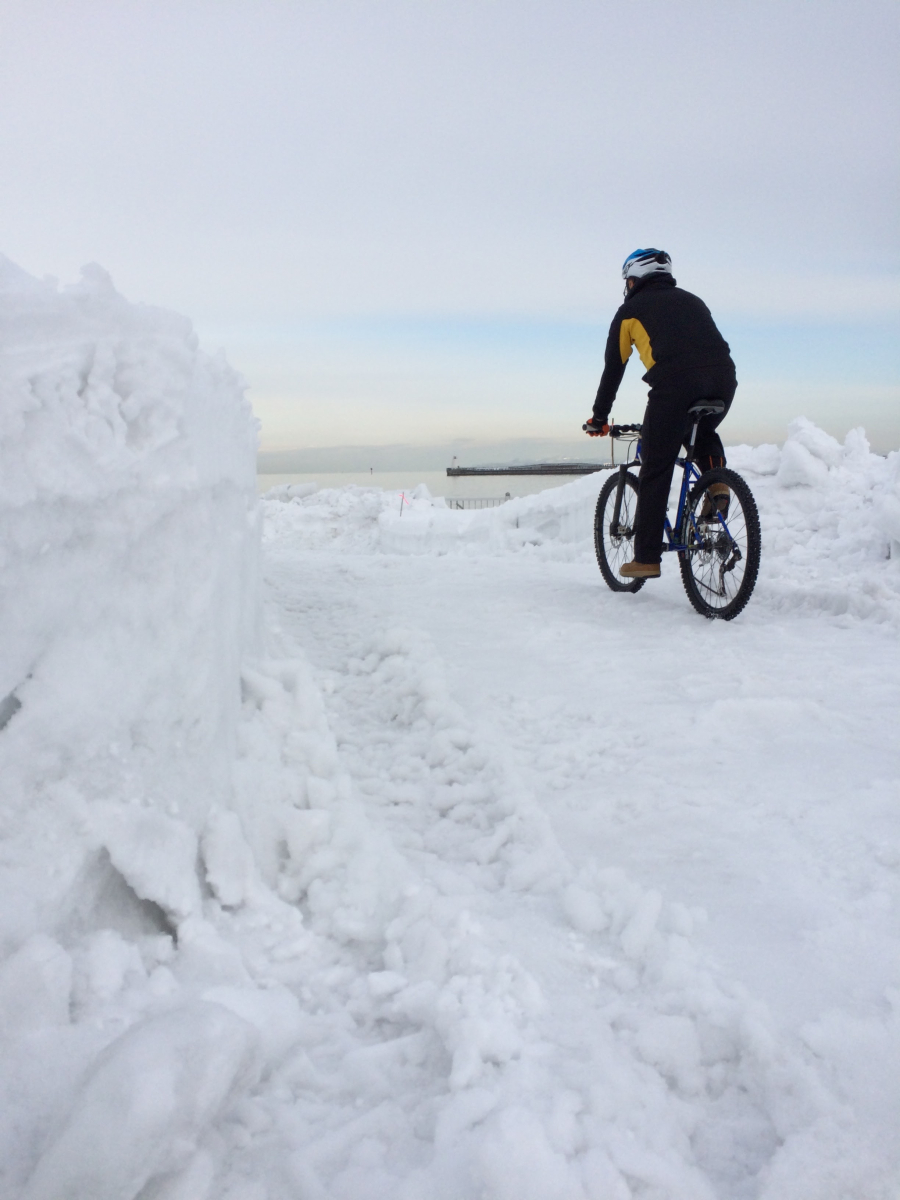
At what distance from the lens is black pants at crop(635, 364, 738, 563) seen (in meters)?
4.07

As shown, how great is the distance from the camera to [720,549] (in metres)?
4.06

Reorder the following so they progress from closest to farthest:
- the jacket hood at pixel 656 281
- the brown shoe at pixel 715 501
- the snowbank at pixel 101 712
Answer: the snowbank at pixel 101 712 < the brown shoe at pixel 715 501 < the jacket hood at pixel 656 281

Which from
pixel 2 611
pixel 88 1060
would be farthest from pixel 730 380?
pixel 88 1060

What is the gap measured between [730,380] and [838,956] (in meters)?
3.22

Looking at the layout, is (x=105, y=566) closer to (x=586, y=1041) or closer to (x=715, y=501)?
(x=586, y=1041)

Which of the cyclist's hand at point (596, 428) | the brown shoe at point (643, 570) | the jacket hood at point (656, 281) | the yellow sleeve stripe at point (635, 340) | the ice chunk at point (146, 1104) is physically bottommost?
the ice chunk at point (146, 1104)

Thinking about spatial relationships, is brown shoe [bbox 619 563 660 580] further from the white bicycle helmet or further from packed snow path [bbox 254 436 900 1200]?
the white bicycle helmet

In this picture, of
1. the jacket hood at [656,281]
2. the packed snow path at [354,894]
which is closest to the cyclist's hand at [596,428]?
the jacket hood at [656,281]

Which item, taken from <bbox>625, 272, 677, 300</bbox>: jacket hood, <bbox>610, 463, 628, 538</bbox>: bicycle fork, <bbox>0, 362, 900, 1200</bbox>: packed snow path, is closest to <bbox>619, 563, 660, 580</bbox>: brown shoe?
<bbox>610, 463, 628, 538</bbox>: bicycle fork

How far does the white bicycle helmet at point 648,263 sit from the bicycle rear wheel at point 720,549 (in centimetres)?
123

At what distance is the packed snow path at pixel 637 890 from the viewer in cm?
124

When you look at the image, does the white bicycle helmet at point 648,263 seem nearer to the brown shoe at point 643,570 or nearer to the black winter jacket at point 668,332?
the black winter jacket at point 668,332

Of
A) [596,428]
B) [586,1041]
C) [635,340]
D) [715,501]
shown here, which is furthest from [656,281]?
[586,1041]

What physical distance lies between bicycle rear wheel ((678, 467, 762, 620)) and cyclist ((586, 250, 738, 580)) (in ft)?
0.21
